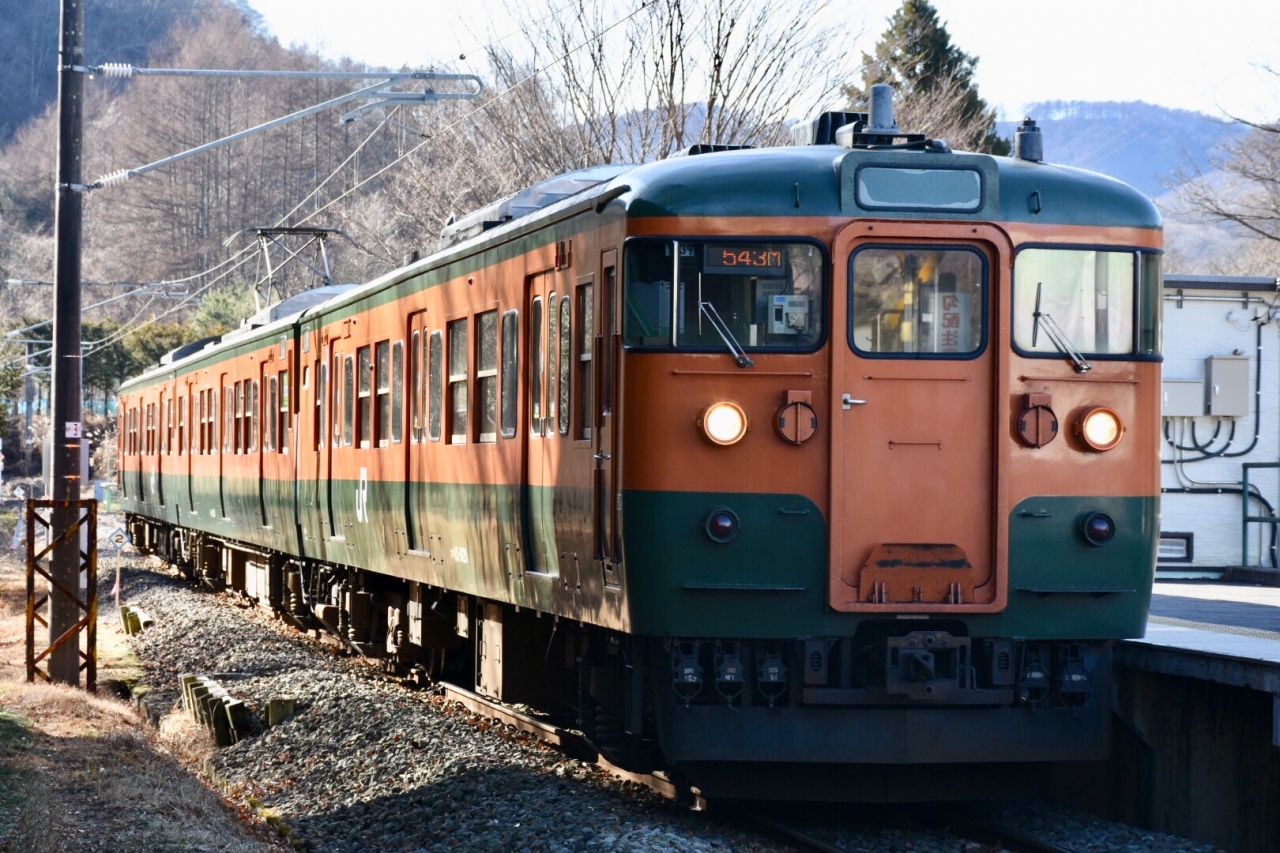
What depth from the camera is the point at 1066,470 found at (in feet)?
26.4

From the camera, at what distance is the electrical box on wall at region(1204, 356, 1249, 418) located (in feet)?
57.2

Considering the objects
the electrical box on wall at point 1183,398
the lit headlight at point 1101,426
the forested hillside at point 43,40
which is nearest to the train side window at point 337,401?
the lit headlight at point 1101,426

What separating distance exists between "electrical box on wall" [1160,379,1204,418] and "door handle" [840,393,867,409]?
33.2 ft

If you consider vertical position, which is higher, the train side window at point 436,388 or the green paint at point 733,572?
the train side window at point 436,388

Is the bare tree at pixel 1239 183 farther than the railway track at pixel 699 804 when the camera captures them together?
Yes

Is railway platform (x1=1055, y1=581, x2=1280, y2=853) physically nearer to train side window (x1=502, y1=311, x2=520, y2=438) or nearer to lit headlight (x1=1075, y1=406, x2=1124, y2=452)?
lit headlight (x1=1075, y1=406, x2=1124, y2=452)

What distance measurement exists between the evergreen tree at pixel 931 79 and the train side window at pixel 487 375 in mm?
17686

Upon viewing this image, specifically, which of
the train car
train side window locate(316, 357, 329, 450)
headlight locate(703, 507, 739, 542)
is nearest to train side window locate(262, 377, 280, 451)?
train side window locate(316, 357, 329, 450)

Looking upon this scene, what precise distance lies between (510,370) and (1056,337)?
10.5 feet

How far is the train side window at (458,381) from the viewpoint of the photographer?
1086 centimetres

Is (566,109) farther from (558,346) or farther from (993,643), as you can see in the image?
(993,643)

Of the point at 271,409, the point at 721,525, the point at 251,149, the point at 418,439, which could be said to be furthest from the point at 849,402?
the point at 251,149

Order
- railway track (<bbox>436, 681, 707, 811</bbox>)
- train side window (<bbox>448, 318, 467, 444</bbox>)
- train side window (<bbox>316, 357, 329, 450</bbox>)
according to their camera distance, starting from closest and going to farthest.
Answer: railway track (<bbox>436, 681, 707, 811</bbox>) < train side window (<bbox>448, 318, 467, 444</bbox>) < train side window (<bbox>316, 357, 329, 450</bbox>)

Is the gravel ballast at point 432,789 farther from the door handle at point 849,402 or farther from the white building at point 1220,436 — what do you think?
the white building at point 1220,436
